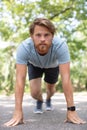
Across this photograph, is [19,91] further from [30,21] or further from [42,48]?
[30,21]

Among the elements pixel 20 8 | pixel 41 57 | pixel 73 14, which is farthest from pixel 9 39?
pixel 41 57

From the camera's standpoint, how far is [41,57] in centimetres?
453

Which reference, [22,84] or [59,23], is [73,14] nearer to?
[59,23]

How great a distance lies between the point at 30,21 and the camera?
15852 millimetres

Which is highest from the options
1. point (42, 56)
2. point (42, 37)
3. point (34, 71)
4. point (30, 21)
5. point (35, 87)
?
point (30, 21)

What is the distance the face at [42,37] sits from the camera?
418 centimetres

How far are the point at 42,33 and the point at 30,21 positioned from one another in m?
11.8

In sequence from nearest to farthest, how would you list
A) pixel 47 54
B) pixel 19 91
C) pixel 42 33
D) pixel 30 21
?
pixel 42 33 → pixel 19 91 → pixel 47 54 → pixel 30 21

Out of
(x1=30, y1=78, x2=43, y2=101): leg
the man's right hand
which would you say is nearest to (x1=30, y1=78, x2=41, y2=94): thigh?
(x1=30, y1=78, x2=43, y2=101): leg

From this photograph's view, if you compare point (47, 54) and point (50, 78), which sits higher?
point (47, 54)

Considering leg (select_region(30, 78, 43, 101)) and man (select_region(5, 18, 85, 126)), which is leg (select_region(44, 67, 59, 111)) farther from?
man (select_region(5, 18, 85, 126))

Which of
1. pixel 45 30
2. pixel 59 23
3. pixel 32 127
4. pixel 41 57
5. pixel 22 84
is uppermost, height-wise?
pixel 59 23

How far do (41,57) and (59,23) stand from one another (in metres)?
12.0

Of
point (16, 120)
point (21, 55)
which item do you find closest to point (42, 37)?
point (21, 55)
